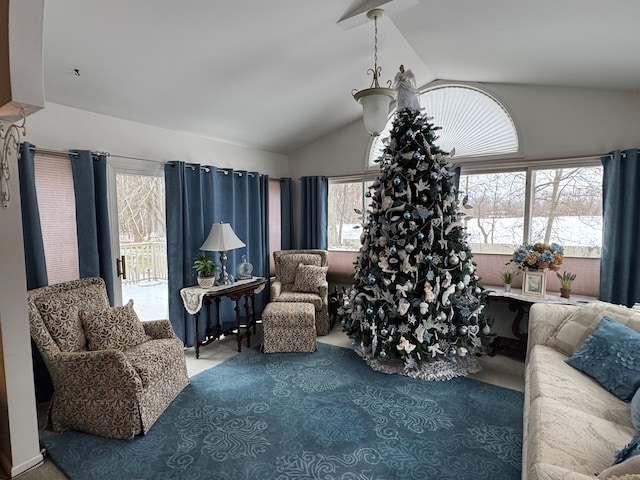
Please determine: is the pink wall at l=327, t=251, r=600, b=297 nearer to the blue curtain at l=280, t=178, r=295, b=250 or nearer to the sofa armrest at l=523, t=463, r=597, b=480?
the blue curtain at l=280, t=178, r=295, b=250

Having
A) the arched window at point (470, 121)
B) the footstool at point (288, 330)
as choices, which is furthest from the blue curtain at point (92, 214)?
the arched window at point (470, 121)

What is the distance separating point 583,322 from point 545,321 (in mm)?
261

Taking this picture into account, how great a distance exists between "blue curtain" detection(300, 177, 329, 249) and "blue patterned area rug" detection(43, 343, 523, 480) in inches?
88.0

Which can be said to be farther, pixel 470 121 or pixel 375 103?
pixel 470 121

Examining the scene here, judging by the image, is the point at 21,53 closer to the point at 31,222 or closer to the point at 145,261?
the point at 31,222

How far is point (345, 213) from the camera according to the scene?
4953 millimetres

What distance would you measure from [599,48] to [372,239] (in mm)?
2218

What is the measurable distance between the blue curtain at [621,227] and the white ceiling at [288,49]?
28.1 inches

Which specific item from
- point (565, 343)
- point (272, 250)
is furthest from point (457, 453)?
point (272, 250)

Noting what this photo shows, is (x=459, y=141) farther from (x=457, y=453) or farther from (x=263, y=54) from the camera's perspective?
(x=457, y=453)

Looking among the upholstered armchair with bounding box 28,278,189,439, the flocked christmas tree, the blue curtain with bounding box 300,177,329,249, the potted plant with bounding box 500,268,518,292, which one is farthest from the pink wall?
the upholstered armchair with bounding box 28,278,189,439

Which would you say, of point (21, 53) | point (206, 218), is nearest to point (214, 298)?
point (206, 218)

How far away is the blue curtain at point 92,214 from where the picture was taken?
287 centimetres

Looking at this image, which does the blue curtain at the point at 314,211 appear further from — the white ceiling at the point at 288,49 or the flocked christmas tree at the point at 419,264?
the flocked christmas tree at the point at 419,264
